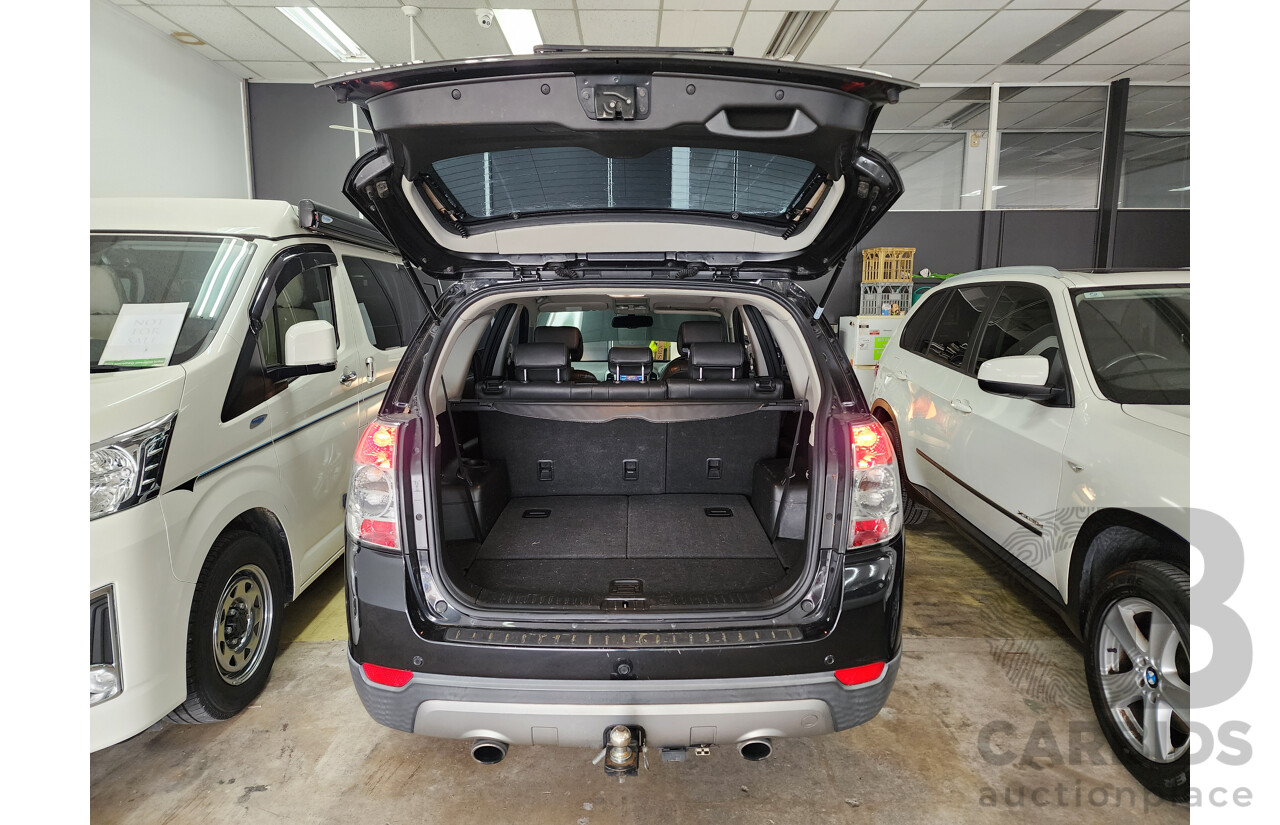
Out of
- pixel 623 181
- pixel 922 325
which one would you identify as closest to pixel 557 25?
pixel 922 325

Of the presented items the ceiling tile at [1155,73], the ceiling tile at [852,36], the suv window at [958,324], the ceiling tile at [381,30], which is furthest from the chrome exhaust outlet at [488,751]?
the ceiling tile at [1155,73]

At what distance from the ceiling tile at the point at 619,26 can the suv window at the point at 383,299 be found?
11.7 ft

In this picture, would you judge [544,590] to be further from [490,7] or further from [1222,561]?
[490,7]

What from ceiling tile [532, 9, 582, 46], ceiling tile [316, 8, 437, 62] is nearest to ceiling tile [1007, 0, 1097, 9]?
ceiling tile [532, 9, 582, 46]

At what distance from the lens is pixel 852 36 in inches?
251

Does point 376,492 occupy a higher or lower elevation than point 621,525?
higher

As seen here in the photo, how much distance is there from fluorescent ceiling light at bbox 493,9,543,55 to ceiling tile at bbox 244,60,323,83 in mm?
2331

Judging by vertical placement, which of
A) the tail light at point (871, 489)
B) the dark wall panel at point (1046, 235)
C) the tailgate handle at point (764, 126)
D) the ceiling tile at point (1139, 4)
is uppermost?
the ceiling tile at point (1139, 4)

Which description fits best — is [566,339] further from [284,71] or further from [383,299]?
[284,71]

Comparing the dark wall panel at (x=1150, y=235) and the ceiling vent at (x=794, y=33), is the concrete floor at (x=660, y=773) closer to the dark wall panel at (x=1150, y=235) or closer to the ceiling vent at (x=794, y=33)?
the ceiling vent at (x=794, y=33)

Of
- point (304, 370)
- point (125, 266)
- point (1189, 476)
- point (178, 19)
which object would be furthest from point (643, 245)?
point (178, 19)

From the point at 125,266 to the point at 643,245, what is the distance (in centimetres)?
190

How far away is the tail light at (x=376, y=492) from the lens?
157 centimetres

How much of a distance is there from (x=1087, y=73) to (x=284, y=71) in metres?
9.61
